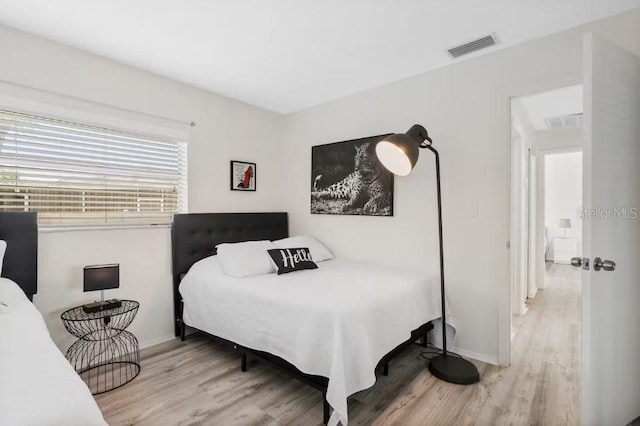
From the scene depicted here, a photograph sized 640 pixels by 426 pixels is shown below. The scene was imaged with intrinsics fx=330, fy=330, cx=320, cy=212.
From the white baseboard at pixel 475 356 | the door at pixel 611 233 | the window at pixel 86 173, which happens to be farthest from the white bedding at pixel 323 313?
the door at pixel 611 233

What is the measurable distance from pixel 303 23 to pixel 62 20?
152 cm

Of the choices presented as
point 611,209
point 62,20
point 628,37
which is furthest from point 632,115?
point 62,20

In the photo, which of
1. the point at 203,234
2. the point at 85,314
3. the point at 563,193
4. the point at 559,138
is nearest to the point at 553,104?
the point at 559,138

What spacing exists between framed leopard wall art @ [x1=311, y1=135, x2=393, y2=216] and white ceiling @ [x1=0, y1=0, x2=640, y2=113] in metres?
0.76

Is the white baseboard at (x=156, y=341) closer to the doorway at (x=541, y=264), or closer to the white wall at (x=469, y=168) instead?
the white wall at (x=469, y=168)

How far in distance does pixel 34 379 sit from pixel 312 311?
1245 mm

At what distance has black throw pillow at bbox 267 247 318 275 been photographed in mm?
2785

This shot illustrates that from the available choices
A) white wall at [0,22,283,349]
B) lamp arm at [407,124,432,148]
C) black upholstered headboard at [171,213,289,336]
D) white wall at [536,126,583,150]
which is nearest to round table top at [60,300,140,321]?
white wall at [0,22,283,349]

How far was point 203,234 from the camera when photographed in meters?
3.13

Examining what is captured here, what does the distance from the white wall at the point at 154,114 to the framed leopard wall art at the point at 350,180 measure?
63cm

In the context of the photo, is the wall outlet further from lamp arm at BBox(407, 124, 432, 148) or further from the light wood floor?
the light wood floor

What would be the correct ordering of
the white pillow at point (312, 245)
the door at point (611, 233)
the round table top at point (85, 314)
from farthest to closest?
the white pillow at point (312, 245) → the round table top at point (85, 314) → the door at point (611, 233)

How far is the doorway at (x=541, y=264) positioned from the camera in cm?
257

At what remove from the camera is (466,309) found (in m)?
2.69
